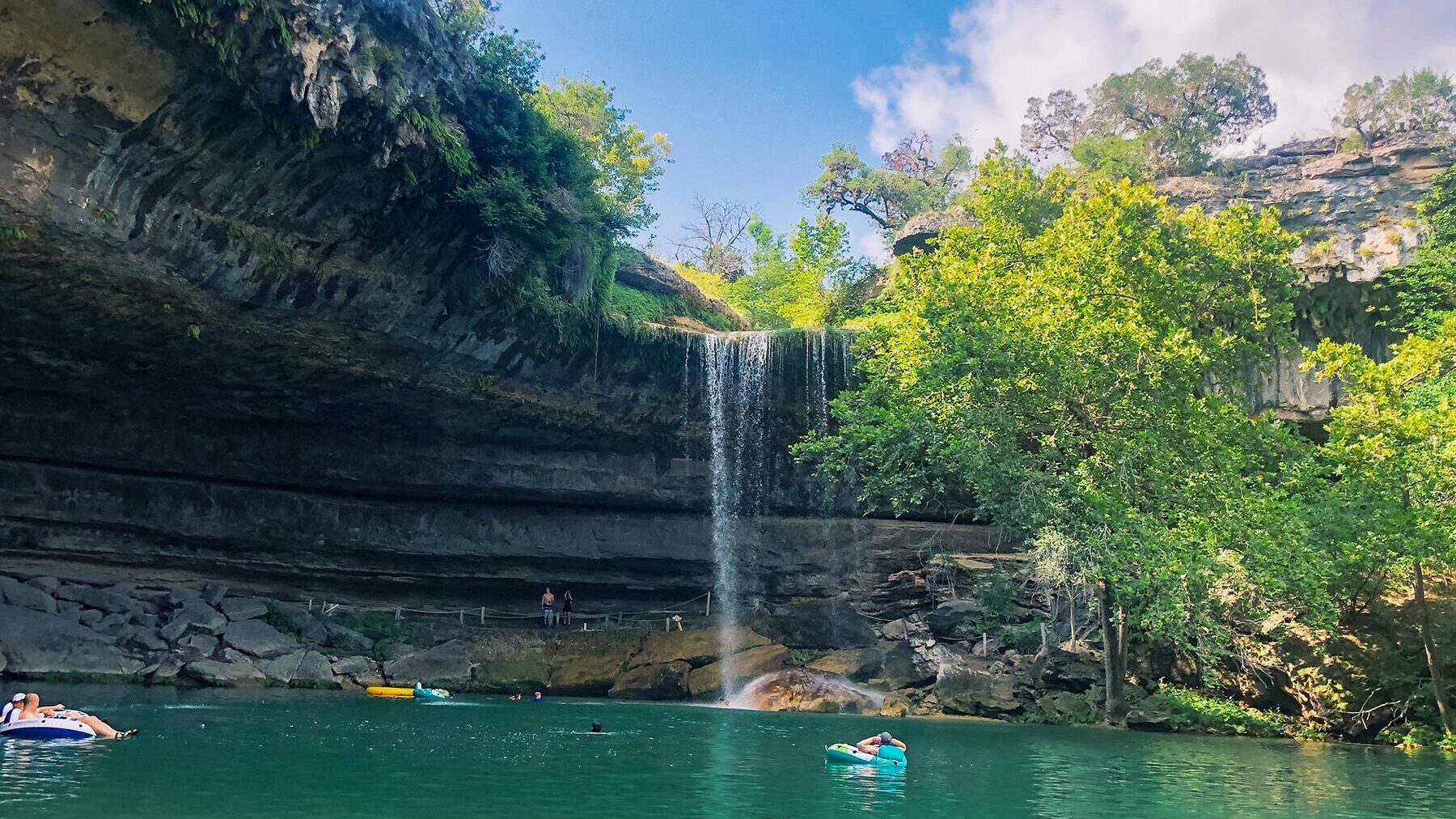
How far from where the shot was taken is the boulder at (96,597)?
909 inches

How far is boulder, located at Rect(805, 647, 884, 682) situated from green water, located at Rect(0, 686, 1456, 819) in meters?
5.26

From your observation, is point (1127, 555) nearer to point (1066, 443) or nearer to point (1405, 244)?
point (1066, 443)

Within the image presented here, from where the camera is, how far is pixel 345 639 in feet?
82.9

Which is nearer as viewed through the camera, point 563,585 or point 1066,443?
point 1066,443

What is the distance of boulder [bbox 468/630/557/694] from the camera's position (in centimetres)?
2422

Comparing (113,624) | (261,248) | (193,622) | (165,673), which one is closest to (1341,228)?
(261,248)

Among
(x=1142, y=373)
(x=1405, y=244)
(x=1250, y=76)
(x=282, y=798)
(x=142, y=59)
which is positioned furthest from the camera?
(x=1250, y=76)

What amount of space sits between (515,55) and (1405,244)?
2185 cm

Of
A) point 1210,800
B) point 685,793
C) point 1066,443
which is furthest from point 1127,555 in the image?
point 685,793

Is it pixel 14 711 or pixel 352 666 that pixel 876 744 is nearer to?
pixel 14 711

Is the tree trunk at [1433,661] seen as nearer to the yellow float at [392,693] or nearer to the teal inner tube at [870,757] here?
the teal inner tube at [870,757]

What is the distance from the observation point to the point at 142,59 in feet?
47.2

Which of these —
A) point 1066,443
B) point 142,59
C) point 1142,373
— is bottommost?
point 1066,443

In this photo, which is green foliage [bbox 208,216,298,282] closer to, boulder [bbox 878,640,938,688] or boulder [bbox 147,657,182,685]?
boulder [bbox 147,657,182,685]
